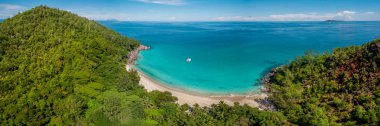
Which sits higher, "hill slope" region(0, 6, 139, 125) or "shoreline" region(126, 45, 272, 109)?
"hill slope" region(0, 6, 139, 125)

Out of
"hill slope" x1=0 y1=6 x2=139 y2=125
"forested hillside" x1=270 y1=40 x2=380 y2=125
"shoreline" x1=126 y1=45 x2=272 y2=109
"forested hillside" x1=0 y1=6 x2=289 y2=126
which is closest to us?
"forested hillside" x1=0 y1=6 x2=289 y2=126

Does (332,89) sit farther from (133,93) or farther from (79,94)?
(79,94)

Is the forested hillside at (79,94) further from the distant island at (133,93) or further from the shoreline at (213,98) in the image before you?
the shoreline at (213,98)

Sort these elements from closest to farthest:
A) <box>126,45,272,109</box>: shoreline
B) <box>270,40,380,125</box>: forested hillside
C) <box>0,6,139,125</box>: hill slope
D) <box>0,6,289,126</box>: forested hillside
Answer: <box>0,6,289,126</box>: forested hillside < <box>270,40,380,125</box>: forested hillside < <box>0,6,139,125</box>: hill slope < <box>126,45,272,109</box>: shoreline

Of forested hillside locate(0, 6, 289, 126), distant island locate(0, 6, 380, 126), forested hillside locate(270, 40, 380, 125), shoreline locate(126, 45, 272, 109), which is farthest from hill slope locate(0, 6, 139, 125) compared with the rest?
forested hillside locate(270, 40, 380, 125)

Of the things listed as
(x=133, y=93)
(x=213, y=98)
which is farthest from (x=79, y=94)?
(x=213, y=98)

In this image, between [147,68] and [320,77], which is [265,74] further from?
[147,68]

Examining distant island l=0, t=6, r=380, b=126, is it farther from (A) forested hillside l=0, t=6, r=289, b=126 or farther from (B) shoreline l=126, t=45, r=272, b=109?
(B) shoreline l=126, t=45, r=272, b=109
